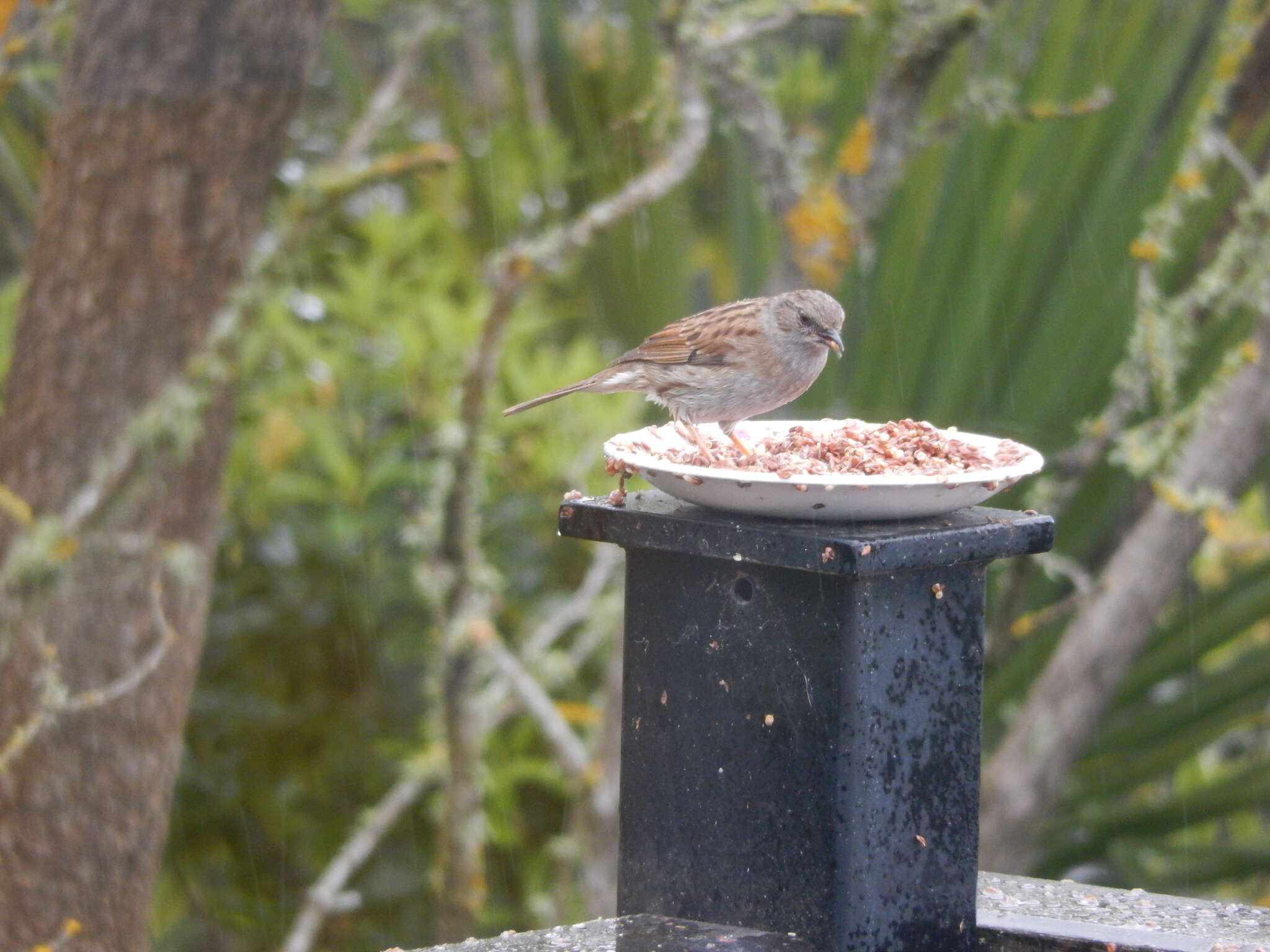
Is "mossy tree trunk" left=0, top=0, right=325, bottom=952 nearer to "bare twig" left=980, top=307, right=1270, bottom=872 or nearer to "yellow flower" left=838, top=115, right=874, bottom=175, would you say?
"yellow flower" left=838, top=115, right=874, bottom=175

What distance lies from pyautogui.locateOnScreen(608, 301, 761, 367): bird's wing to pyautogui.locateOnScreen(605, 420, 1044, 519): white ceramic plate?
33.8 inches

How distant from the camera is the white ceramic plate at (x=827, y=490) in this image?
2174mm

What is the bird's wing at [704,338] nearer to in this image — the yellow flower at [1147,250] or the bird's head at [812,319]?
the bird's head at [812,319]

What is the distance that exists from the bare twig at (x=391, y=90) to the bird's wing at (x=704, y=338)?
4.99 feet

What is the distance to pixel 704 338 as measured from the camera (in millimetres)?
3279

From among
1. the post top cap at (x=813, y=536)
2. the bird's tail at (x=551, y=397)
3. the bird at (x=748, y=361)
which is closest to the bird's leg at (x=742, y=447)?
the post top cap at (x=813, y=536)

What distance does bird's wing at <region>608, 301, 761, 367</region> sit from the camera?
3.21 meters

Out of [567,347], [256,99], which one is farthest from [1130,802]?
[256,99]

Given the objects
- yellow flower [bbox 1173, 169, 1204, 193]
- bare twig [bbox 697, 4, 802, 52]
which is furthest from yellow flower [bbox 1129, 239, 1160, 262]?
bare twig [bbox 697, 4, 802, 52]

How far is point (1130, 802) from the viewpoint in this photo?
16.4ft

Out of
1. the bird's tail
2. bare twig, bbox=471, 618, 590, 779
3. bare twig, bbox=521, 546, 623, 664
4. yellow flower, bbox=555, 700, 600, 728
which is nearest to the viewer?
the bird's tail

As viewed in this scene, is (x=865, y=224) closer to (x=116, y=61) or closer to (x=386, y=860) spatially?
(x=116, y=61)

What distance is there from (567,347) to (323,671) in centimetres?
160

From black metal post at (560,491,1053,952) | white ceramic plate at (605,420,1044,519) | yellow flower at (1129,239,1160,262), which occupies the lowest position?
black metal post at (560,491,1053,952)
